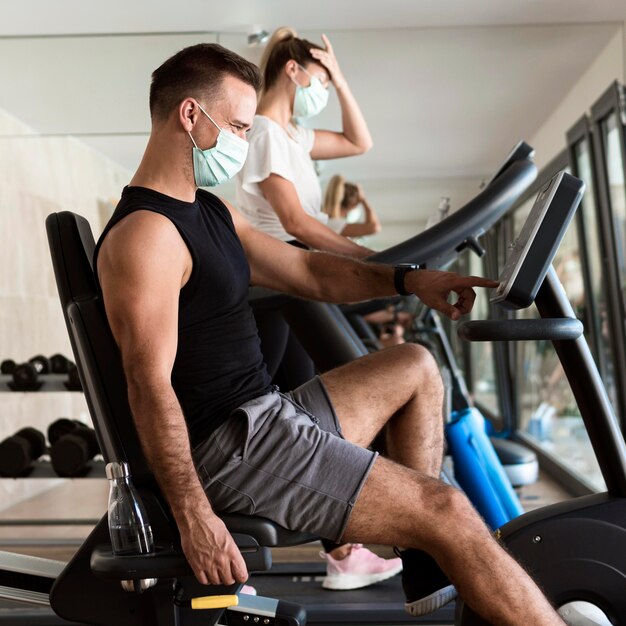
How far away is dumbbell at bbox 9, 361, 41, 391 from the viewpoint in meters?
3.18

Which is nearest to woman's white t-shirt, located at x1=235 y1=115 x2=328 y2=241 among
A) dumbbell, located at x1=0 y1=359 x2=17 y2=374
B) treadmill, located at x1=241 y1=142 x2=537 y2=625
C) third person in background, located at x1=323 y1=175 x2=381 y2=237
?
treadmill, located at x1=241 y1=142 x2=537 y2=625

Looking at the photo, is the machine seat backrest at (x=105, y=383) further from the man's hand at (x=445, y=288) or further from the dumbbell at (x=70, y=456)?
the dumbbell at (x=70, y=456)

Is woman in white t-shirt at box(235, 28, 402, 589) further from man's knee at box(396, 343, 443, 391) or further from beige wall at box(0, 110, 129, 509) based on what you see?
beige wall at box(0, 110, 129, 509)

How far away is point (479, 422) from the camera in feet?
7.55

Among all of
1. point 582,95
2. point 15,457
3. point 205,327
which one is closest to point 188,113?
point 205,327

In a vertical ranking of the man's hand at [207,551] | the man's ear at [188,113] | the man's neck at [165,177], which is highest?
the man's ear at [188,113]

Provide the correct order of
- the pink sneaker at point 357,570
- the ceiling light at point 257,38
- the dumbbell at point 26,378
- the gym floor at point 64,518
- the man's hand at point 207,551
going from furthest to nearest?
the ceiling light at point 257,38
the gym floor at point 64,518
the dumbbell at point 26,378
the pink sneaker at point 357,570
the man's hand at point 207,551

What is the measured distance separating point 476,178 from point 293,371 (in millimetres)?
1332

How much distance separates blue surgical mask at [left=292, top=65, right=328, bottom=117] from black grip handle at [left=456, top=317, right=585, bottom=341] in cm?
125

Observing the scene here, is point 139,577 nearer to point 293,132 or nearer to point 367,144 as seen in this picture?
point 293,132

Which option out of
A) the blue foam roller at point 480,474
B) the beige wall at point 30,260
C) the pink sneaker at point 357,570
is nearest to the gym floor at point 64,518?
the beige wall at point 30,260

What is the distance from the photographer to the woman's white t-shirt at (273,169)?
2.26m

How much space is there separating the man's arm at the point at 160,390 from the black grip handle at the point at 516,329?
1.51 ft

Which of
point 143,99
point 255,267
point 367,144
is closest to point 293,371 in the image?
point 255,267
